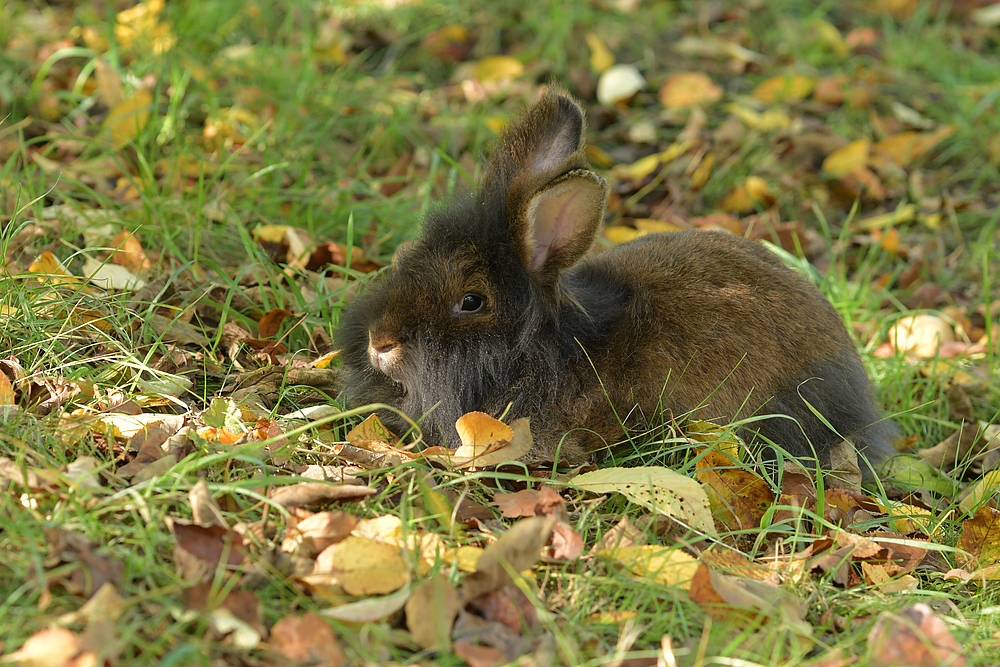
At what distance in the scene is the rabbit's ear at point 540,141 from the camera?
3.68m

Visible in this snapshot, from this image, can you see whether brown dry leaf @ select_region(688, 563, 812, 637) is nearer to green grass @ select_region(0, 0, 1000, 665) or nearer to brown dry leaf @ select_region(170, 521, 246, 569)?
green grass @ select_region(0, 0, 1000, 665)

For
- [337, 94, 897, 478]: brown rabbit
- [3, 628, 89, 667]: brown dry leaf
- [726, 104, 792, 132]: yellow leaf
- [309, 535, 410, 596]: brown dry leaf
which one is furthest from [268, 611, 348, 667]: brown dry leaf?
[726, 104, 792, 132]: yellow leaf

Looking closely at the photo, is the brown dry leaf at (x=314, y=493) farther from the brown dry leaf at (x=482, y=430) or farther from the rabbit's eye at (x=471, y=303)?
the rabbit's eye at (x=471, y=303)

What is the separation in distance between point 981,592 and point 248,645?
215 centimetres

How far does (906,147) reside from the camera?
670cm

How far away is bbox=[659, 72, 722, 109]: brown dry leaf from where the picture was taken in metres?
7.09

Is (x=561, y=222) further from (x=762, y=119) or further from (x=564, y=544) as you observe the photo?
(x=762, y=119)

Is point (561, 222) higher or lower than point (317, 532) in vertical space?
higher

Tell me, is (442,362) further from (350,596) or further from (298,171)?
(298,171)

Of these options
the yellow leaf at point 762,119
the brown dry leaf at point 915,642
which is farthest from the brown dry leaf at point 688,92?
the brown dry leaf at point 915,642

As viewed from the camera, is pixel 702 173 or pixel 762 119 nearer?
pixel 702 173

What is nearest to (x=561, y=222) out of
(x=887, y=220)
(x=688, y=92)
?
(x=887, y=220)

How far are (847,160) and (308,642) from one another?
494 cm

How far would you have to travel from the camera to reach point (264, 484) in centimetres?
296
